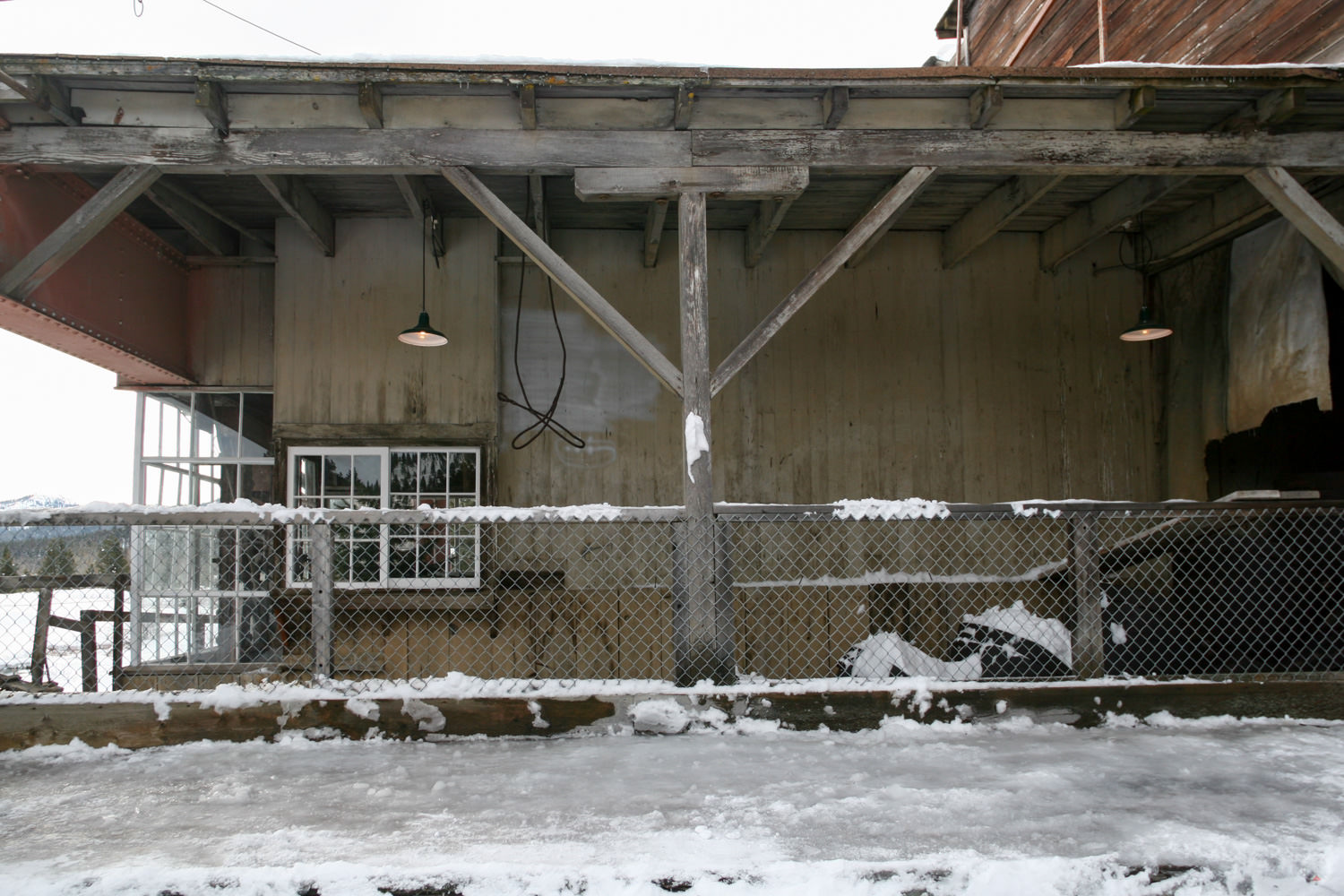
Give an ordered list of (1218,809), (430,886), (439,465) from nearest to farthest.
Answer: (430,886) < (1218,809) < (439,465)

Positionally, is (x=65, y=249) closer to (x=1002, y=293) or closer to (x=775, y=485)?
(x=775, y=485)

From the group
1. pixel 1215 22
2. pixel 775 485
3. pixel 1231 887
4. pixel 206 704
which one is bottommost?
pixel 1231 887

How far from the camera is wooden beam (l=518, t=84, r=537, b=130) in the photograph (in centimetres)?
437

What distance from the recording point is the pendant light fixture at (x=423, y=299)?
20.2 ft

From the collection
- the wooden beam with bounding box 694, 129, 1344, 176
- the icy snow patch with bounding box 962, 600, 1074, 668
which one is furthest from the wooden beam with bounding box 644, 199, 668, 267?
the icy snow patch with bounding box 962, 600, 1074, 668

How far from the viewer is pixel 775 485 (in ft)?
23.5

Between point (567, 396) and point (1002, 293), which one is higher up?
point (1002, 293)

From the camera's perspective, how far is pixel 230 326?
7.07 metres

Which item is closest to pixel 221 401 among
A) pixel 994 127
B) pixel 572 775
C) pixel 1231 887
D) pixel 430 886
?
pixel 572 775

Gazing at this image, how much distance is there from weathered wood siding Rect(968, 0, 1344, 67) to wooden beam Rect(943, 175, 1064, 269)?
1.73 metres

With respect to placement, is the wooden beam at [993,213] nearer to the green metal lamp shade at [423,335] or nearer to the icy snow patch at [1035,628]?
the icy snow patch at [1035,628]

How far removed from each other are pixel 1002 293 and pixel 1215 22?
2.48 m

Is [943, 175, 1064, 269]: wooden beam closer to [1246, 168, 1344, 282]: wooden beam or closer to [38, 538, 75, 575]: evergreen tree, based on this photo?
[1246, 168, 1344, 282]: wooden beam

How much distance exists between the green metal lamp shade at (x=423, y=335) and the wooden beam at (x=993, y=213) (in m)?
4.37
